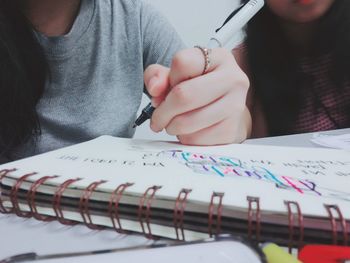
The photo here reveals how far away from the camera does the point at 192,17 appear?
988 millimetres

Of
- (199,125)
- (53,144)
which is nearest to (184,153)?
(199,125)

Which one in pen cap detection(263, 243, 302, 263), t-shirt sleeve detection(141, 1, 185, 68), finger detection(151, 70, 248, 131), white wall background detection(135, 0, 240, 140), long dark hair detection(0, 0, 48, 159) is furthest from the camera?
white wall background detection(135, 0, 240, 140)

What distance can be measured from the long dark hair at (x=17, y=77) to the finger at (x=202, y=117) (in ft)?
0.80

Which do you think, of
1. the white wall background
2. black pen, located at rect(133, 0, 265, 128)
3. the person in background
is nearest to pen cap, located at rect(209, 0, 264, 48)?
black pen, located at rect(133, 0, 265, 128)

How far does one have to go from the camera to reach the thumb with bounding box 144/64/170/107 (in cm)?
29

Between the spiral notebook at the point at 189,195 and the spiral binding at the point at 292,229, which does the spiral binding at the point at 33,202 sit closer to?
the spiral notebook at the point at 189,195

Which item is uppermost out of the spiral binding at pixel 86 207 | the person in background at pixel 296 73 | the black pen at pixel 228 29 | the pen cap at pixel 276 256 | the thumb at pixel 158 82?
the black pen at pixel 228 29

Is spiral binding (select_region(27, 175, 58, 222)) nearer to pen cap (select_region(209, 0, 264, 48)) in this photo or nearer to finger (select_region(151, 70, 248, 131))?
finger (select_region(151, 70, 248, 131))

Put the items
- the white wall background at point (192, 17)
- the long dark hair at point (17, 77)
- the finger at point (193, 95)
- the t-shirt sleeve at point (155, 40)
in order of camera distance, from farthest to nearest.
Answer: the white wall background at point (192, 17)
the t-shirt sleeve at point (155, 40)
the long dark hair at point (17, 77)
the finger at point (193, 95)

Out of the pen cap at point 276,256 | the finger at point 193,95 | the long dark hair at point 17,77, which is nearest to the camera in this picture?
the pen cap at point 276,256

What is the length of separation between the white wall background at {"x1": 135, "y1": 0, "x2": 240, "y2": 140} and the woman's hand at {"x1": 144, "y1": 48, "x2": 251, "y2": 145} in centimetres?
60

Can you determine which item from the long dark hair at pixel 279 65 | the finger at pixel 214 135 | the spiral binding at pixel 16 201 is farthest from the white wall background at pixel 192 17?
the spiral binding at pixel 16 201

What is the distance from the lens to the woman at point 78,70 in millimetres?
418

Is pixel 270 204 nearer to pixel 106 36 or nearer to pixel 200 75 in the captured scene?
pixel 200 75
